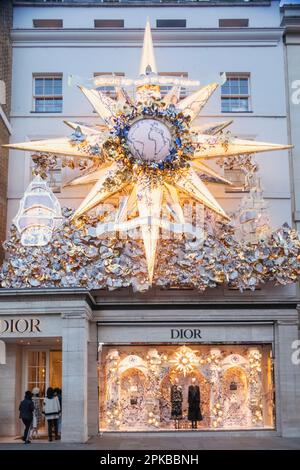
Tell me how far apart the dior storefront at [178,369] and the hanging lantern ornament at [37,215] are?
2.90m

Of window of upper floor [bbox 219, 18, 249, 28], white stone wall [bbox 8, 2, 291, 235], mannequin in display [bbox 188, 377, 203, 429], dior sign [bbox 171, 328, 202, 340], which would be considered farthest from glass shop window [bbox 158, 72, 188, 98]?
mannequin in display [bbox 188, 377, 203, 429]

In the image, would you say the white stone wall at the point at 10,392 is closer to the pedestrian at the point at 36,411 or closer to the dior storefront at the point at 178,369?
the dior storefront at the point at 178,369

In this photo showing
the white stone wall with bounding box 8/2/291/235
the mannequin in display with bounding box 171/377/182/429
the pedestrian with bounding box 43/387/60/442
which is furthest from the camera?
the white stone wall with bounding box 8/2/291/235

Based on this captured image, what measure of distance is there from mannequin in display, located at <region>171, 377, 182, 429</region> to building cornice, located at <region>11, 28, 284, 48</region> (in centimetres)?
1275

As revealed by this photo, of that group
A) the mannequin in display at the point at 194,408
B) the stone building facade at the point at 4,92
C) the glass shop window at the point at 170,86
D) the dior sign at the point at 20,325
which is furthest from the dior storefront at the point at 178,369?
the glass shop window at the point at 170,86

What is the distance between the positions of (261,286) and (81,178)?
7272 mm

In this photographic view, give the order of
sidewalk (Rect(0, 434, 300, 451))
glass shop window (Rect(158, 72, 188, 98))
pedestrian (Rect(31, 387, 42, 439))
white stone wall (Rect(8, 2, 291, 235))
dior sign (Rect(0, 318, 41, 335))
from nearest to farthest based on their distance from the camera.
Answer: sidewalk (Rect(0, 434, 300, 451))
dior sign (Rect(0, 318, 41, 335))
pedestrian (Rect(31, 387, 42, 439))
white stone wall (Rect(8, 2, 291, 235))
glass shop window (Rect(158, 72, 188, 98))

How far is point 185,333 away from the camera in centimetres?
2847

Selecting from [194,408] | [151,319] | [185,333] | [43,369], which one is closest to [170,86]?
[151,319]

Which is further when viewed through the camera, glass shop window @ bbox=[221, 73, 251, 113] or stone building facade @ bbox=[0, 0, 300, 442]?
glass shop window @ bbox=[221, 73, 251, 113]

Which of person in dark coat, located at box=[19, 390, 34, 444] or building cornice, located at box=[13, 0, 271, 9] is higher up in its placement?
building cornice, located at box=[13, 0, 271, 9]

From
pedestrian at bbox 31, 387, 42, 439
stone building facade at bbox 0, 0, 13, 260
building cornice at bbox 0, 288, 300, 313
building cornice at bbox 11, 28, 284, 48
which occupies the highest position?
building cornice at bbox 11, 28, 284, 48

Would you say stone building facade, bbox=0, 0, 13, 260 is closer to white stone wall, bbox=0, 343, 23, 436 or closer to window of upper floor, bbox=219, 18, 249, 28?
white stone wall, bbox=0, 343, 23, 436

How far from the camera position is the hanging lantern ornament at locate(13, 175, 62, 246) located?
91.4 ft
